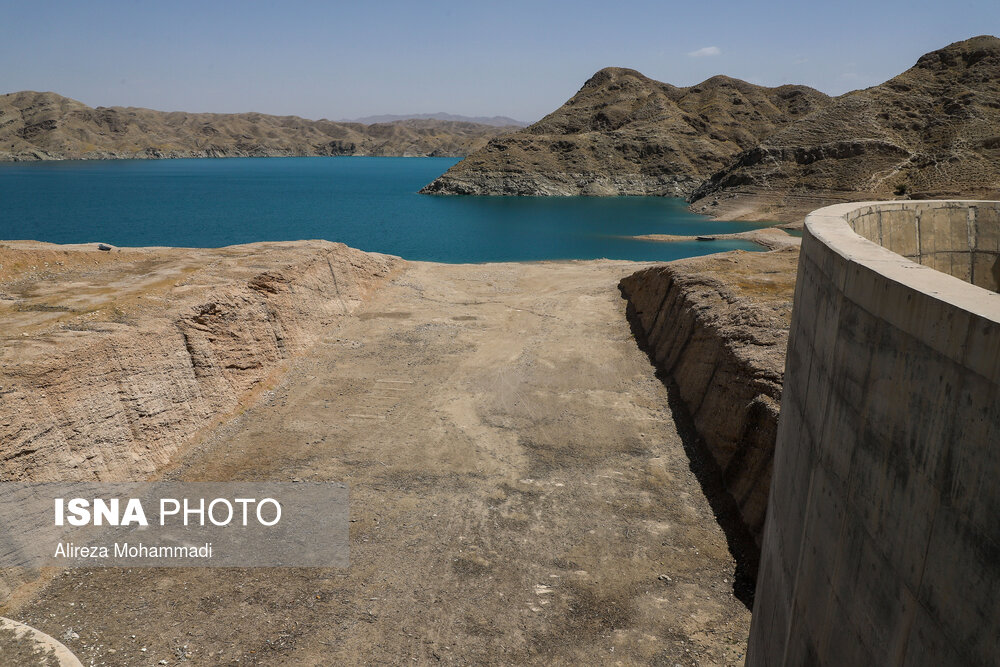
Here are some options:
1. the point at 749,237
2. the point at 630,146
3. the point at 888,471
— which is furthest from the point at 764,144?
the point at 888,471

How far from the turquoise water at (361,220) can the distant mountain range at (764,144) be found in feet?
20.5

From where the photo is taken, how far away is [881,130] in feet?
248

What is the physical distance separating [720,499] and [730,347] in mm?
4918

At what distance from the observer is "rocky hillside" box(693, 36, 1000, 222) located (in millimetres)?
65250

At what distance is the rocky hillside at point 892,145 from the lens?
2569 inches

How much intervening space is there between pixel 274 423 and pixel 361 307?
11.5 metres

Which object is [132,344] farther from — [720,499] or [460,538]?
[720,499]

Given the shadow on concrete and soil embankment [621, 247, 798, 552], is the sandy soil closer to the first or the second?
the shadow on concrete

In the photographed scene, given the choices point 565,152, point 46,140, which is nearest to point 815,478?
point 565,152

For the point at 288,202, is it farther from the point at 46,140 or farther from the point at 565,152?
the point at 46,140

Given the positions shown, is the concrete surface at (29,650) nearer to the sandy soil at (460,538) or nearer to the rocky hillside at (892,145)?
the sandy soil at (460,538)

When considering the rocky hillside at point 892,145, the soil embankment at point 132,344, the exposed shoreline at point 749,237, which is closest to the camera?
the soil embankment at point 132,344

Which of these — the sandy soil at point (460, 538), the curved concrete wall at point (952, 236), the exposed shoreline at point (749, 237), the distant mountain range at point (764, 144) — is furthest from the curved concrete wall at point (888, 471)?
the distant mountain range at point (764, 144)

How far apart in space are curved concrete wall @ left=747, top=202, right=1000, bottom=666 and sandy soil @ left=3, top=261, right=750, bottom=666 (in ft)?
14.7
